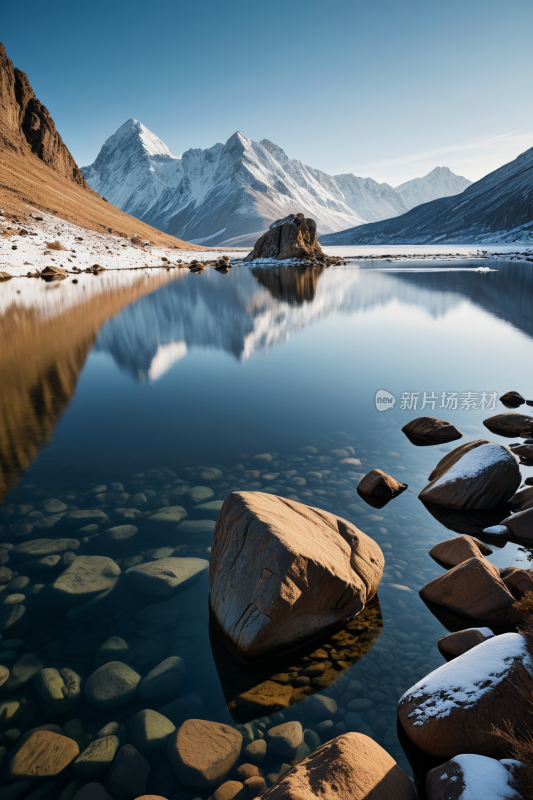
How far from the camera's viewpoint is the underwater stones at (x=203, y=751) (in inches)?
144

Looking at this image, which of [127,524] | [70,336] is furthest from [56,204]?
[127,524]

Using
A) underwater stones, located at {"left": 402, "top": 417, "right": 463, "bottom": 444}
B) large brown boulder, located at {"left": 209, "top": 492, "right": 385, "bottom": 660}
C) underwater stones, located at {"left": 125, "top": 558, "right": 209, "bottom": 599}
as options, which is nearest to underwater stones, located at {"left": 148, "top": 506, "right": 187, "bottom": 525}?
underwater stones, located at {"left": 125, "top": 558, "right": 209, "bottom": 599}

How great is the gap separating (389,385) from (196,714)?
1242 centimetres

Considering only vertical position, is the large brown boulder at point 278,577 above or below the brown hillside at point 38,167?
below

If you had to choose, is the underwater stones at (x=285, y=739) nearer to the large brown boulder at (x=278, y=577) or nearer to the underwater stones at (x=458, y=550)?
the large brown boulder at (x=278, y=577)

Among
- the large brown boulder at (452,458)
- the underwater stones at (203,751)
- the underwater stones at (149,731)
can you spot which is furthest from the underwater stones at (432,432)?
the underwater stones at (149,731)

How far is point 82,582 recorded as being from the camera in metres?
5.94

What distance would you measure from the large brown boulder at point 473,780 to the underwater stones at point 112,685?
9.00 feet

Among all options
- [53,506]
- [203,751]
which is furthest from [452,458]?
[53,506]

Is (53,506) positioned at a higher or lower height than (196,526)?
higher

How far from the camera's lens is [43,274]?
56031 millimetres

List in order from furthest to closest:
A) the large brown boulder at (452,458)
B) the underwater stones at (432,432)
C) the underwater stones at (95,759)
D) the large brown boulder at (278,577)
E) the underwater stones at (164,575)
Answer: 1. the underwater stones at (432,432)
2. the large brown boulder at (452,458)
3. the underwater stones at (164,575)
4. the large brown boulder at (278,577)
5. the underwater stones at (95,759)

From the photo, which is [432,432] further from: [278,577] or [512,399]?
[278,577]

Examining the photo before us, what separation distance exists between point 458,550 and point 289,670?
115 inches
